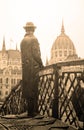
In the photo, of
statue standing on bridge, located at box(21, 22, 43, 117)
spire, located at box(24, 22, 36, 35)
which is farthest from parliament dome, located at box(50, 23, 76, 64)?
statue standing on bridge, located at box(21, 22, 43, 117)

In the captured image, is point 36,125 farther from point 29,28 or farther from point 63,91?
point 29,28

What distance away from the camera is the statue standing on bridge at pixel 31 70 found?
7762mm

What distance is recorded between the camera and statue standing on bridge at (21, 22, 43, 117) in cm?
776

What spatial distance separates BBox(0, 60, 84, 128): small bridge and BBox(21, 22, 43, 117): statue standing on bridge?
0.20m

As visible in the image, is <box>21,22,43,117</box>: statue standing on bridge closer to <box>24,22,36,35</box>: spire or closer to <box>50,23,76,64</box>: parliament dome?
<box>24,22,36,35</box>: spire

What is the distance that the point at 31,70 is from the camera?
7793 mm

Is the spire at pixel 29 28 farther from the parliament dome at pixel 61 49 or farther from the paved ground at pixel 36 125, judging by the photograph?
the parliament dome at pixel 61 49

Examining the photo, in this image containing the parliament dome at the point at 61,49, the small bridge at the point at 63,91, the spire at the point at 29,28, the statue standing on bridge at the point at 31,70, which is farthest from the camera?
the parliament dome at the point at 61,49

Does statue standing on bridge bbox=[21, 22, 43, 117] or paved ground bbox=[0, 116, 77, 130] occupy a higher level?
statue standing on bridge bbox=[21, 22, 43, 117]

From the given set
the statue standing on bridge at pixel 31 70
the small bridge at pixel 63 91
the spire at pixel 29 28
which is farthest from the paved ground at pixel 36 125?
the spire at pixel 29 28

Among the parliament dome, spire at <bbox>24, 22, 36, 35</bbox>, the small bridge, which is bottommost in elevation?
the small bridge

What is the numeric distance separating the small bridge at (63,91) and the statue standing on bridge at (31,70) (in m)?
0.20

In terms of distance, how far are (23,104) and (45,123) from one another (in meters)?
2.57

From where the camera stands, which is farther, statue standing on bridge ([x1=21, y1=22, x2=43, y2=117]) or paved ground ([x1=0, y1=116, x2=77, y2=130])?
statue standing on bridge ([x1=21, y1=22, x2=43, y2=117])
